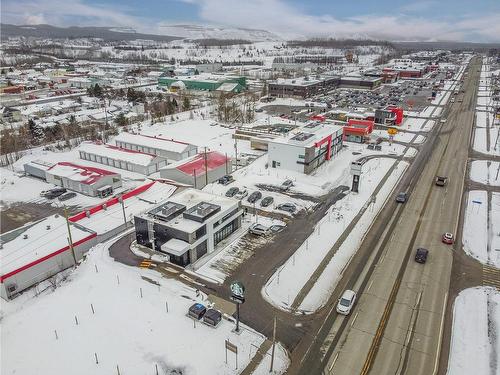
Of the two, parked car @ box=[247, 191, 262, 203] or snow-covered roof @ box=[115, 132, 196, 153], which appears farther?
snow-covered roof @ box=[115, 132, 196, 153]

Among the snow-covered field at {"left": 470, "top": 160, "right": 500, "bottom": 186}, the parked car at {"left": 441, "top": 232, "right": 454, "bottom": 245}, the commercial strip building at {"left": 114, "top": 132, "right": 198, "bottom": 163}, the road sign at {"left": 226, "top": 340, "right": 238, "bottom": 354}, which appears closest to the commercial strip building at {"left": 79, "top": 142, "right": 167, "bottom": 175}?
the commercial strip building at {"left": 114, "top": 132, "right": 198, "bottom": 163}

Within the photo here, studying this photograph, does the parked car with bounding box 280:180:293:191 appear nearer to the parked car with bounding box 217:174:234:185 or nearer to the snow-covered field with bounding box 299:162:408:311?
the parked car with bounding box 217:174:234:185

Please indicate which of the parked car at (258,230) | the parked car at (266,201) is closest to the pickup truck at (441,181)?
the parked car at (266,201)

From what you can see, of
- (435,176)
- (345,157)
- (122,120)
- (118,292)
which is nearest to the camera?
(118,292)

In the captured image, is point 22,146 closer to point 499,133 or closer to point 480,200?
point 480,200

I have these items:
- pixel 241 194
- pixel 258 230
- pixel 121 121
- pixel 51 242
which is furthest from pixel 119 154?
pixel 258 230

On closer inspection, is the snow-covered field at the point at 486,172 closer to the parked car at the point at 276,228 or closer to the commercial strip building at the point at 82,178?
the parked car at the point at 276,228

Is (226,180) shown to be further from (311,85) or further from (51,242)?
(311,85)

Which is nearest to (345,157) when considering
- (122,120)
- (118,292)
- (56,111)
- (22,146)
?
(118,292)
